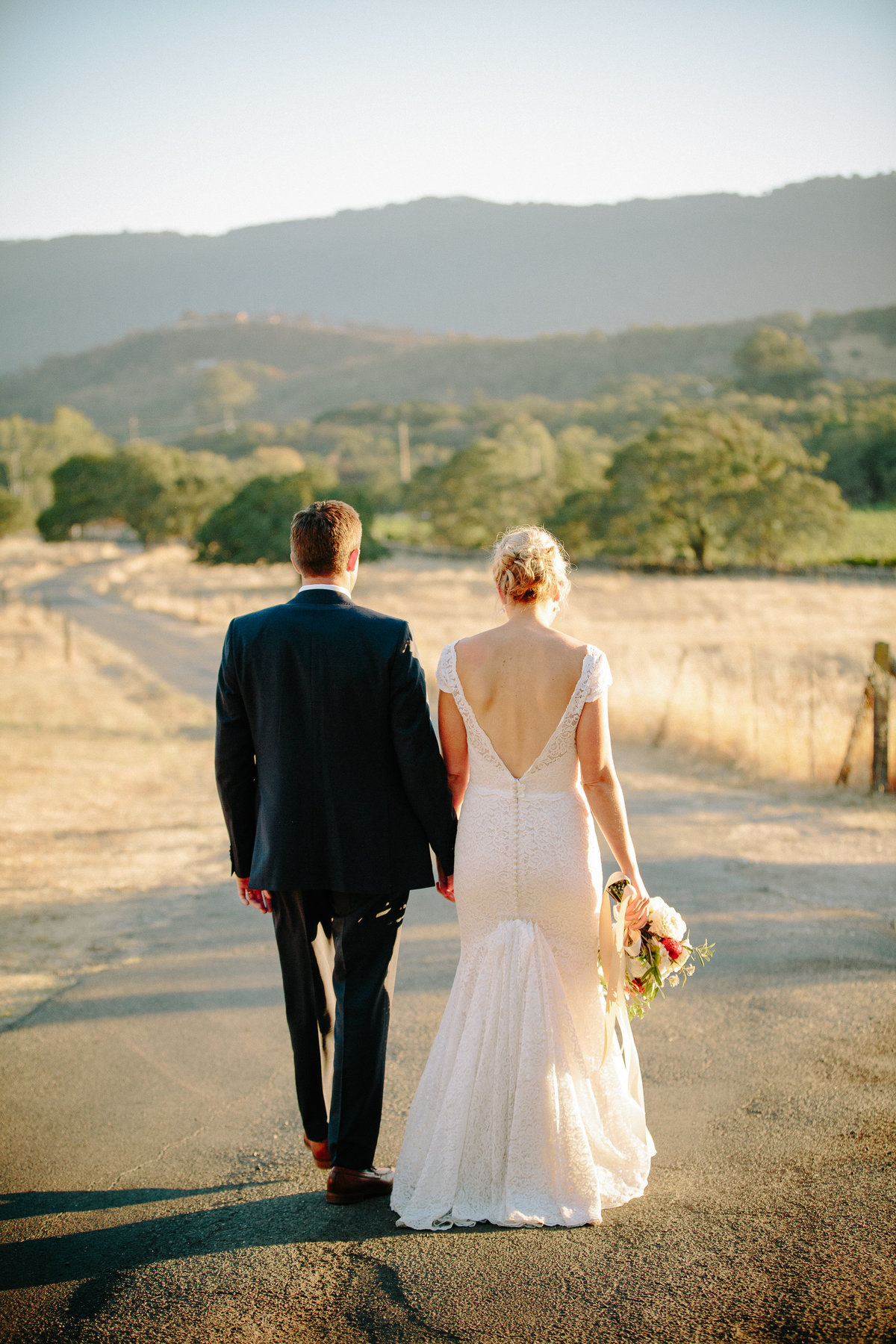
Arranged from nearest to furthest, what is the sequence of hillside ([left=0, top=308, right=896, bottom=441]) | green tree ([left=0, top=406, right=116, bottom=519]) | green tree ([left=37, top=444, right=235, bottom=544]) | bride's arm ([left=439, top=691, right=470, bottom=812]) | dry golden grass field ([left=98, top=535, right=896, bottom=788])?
bride's arm ([left=439, top=691, right=470, bottom=812]) < dry golden grass field ([left=98, top=535, right=896, bottom=788]) < green tree ([left=37, top=444, right=235, bottom=544]) < green tree ([left=0, top=406, right=116, bottom=519]) < hillside ([left=0, top=308, right=896, bottom=441])

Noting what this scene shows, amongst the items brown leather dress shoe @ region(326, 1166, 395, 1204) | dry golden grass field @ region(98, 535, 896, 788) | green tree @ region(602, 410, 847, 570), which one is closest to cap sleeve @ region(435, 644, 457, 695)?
brown leather dress shoe @ region(326, 1166, 395, 1204)

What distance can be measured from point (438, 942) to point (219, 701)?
8.95 feet

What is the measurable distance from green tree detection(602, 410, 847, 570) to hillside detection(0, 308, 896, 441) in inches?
3593

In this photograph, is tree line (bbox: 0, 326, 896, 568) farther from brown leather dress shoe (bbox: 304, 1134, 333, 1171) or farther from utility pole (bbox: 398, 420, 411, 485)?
brown leather dress shoe (bbox: 304, 1134, 333, 1171)

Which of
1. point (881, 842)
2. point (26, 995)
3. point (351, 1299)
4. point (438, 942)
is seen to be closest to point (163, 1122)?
point (351, 1299)

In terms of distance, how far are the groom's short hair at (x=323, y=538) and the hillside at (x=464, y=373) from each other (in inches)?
5292

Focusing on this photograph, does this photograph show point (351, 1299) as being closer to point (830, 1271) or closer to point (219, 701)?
point (830, 1271)

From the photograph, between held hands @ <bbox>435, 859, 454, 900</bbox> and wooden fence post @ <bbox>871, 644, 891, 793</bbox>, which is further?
wooden fence post @ <bbox>871, 644, 891, 793</bbox>

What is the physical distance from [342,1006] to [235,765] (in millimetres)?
859

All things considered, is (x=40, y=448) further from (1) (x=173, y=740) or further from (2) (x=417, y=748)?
(2) (x=417, y=748)

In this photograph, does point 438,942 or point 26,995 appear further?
point 438,942

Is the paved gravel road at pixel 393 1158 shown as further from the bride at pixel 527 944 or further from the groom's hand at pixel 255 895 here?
the groom's hand at pixel 255 895

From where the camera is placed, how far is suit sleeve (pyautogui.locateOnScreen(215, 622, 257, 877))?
319cm

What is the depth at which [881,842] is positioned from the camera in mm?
7137
